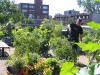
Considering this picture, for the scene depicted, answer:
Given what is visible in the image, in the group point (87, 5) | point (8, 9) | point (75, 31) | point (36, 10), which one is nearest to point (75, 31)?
point (75, 31)

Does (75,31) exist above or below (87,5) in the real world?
above

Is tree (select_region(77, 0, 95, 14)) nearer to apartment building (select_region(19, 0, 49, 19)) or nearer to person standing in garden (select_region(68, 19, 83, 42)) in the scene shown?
apartment building (select_region(19, 0, 49, 19))

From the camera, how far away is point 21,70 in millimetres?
7359

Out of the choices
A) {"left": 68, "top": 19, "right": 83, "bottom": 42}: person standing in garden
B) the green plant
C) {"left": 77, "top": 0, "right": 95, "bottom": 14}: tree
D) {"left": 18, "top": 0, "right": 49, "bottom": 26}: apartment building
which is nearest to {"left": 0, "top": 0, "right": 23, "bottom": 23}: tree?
{"left": 68, "top": 19, "right": 83, "bottom": 42}: person standing in garden

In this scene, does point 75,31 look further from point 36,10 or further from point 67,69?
point 36,10

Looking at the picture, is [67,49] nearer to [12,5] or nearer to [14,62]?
[14,62]

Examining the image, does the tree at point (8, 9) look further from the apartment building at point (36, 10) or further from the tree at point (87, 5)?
the apartment building at point (36, 10)

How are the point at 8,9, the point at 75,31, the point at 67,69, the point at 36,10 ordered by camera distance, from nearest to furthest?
the point at 67,69 → the point at 75,31 → the point at 8,9 → the point at 36,10

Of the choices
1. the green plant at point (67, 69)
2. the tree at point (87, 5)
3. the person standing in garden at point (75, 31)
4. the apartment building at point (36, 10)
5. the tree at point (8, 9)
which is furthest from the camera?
the apartment building at point (36, 10)

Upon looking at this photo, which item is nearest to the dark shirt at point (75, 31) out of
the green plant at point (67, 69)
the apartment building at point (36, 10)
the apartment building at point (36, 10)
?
the green plant at point (67, 69)

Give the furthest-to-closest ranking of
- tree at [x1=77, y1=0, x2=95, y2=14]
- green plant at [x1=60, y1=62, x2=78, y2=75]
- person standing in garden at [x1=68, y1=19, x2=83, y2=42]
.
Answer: tree at [x1=77, y1=0, x2=95, y2=14]
person standing in garden at [x1=68, y1=19, x2=83, y2=42]
green plant at [x1=60, y1=62, x2=78, y2=75]

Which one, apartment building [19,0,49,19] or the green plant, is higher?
the green plant

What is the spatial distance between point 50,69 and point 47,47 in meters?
5.93

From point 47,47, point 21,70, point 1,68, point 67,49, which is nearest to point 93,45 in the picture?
point 21,70
